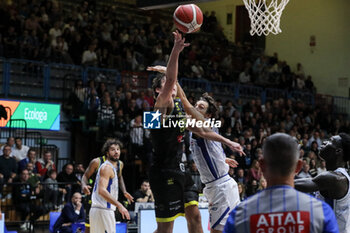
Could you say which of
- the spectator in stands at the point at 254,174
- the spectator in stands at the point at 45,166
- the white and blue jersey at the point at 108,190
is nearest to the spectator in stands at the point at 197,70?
the spectator in stands at the point at 254,174

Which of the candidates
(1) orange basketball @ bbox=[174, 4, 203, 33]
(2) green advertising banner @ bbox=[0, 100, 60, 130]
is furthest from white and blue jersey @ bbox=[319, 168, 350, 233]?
(2) green advertising banner @ bbox=[0, 100, 60, 130]

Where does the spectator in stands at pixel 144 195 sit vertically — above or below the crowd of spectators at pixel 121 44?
below

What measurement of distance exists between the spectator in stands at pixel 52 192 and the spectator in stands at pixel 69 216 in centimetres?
112

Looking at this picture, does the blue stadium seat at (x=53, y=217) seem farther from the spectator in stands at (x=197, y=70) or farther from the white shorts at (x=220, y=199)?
the spectator in stands at (x=197, y=70)

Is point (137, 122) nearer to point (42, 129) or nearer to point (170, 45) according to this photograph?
point (42, 129)

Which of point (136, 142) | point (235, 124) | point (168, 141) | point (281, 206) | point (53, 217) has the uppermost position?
point (235, 124)

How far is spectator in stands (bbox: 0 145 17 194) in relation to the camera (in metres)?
12.5

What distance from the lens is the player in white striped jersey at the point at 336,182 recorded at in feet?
14.5

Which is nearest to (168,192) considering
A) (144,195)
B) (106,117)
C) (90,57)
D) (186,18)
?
(186,18)

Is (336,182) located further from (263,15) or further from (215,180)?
(263,15)

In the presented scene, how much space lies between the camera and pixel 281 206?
2.98 m

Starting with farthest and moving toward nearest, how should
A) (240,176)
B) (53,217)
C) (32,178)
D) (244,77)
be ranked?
(244,77) < (240,176) < (32,178) < (53,217)

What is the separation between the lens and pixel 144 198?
1265cm

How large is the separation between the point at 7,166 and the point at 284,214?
413 inches
